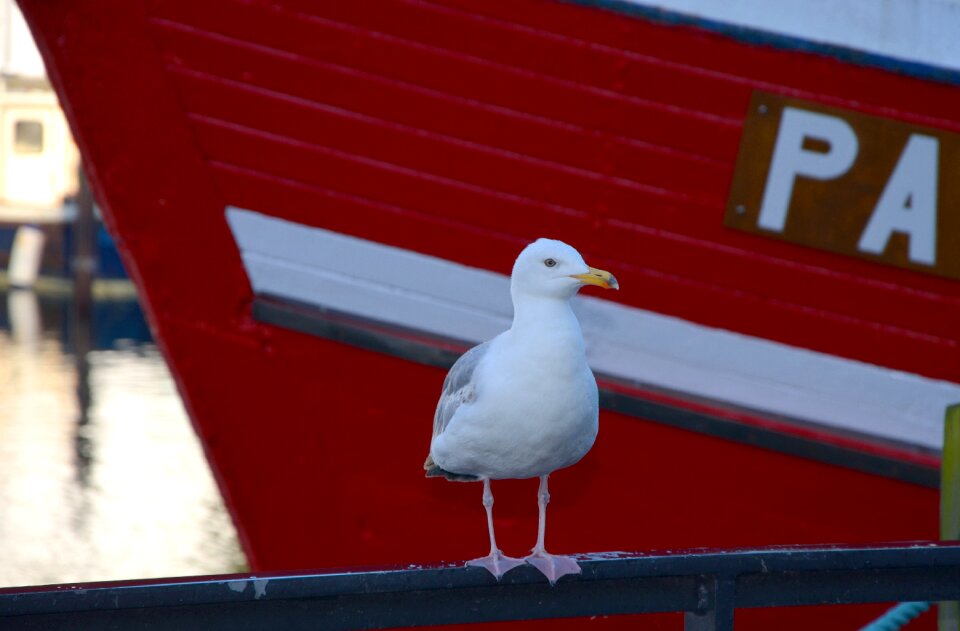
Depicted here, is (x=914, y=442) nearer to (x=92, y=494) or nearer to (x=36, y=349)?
(x=92, y=494)

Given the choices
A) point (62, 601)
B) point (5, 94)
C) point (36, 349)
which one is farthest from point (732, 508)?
point (5, 94)

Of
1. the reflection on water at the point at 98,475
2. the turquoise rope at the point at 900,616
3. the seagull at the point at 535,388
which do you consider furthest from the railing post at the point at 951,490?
Answer: the reflection on water at the point at 98,475

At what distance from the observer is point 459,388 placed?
2684 mm

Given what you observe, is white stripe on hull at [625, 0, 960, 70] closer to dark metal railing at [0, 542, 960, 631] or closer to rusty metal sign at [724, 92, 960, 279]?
rusty metal sign at [724, 92, 960, 279]

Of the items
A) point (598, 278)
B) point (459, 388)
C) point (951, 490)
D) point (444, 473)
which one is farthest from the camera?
point (951, 490)

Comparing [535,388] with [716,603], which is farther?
[535,388]

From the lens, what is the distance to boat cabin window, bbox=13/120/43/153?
23.0 m

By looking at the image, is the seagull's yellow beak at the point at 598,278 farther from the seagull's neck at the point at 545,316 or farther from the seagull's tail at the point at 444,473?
the seagull's tail at the point at 444,473

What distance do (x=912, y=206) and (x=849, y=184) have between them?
0.19 meters

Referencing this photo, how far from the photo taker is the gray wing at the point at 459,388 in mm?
2635

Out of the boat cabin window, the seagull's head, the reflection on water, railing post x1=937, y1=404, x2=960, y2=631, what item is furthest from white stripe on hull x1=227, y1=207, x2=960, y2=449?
the boat cabin window

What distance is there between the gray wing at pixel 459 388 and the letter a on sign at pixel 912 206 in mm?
1743

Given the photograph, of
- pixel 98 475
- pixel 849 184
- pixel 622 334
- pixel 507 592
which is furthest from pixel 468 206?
pixel 98 475

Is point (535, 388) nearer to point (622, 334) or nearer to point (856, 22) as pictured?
point (622, 334)
